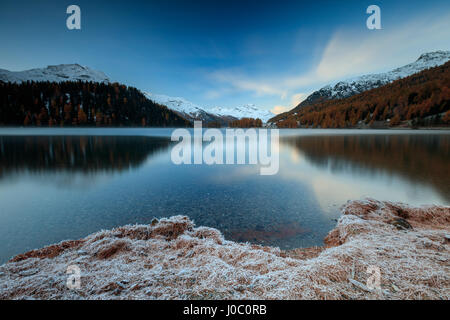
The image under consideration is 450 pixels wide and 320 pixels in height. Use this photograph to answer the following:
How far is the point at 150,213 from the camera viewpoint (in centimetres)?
686

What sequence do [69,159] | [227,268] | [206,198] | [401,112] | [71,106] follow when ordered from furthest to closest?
[71,106], [401,112], [69,159], [206,198], [227,268]

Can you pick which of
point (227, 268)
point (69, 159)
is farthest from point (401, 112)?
point (69, 159)

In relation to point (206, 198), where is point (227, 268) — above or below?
above

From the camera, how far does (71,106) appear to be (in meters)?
98.5

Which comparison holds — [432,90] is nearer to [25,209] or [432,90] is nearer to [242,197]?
[242,197]

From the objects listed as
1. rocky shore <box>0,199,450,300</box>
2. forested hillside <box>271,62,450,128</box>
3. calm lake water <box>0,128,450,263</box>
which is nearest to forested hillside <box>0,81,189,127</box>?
calm lake water <box>0,128,450,263</box>

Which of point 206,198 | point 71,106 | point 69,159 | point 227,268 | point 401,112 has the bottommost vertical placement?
point 206,198

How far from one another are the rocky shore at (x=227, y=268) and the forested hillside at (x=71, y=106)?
114 metres

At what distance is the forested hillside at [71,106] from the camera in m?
89.1

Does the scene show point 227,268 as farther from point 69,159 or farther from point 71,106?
point 71,106

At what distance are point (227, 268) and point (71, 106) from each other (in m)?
127

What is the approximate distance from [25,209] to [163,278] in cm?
767

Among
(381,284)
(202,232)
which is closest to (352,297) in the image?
(381,284)

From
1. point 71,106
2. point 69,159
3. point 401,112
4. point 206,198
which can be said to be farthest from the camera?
point 71,106
